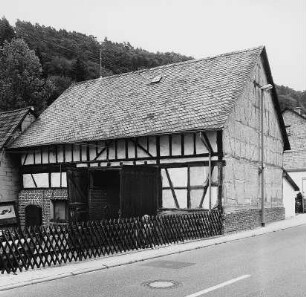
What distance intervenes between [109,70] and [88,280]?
52.1 meters

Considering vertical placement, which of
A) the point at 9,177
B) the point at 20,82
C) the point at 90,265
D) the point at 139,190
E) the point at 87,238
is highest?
the point at 20,82

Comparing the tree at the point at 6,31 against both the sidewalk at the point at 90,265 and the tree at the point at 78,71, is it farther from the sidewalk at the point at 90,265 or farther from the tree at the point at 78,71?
the sidewalk at the point at 90,265

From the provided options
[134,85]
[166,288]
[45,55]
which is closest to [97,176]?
[134,85]

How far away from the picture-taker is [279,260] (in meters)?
12.4

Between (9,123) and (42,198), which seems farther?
(9,123)

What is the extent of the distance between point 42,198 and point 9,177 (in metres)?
2.45

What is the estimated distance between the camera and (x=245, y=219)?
22.2 meters

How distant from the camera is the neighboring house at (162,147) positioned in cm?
2012

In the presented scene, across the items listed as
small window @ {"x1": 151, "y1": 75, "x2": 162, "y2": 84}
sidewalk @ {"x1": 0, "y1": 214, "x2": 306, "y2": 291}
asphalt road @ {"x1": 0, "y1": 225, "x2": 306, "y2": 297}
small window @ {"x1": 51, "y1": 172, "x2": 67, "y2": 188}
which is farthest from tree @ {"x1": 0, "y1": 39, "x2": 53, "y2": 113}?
asphalt road @ {"x1": 0, "y1": 225, "x2": 306, "y2": 297}

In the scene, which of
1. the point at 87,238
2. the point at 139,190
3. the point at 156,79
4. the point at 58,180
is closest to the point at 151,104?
the point at 156,79

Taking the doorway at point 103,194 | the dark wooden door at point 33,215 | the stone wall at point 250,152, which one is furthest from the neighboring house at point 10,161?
the stone wall at point 250,152

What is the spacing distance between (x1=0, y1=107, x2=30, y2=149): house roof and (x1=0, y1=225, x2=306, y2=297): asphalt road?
1608 centimetres

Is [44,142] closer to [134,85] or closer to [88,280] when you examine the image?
[134,85]

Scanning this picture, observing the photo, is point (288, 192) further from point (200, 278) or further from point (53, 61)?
point (53, 61)
